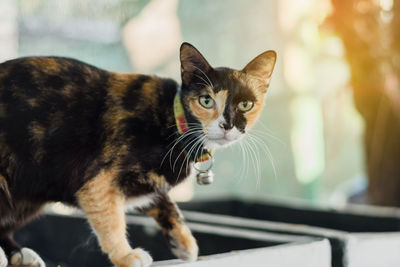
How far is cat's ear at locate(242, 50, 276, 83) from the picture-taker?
59cm

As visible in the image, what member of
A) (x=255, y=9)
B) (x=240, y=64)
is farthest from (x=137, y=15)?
(x=255, y=9)

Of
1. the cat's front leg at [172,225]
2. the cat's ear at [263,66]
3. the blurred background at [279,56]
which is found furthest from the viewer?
the blurred background at [279,56]

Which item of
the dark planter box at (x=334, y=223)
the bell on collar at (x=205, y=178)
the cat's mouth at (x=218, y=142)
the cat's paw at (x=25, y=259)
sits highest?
the cat's mouth at (x=218, y=142)

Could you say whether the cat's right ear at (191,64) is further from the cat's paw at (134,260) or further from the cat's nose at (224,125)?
the cat's paw at (134,260)

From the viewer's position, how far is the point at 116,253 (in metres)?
0.64

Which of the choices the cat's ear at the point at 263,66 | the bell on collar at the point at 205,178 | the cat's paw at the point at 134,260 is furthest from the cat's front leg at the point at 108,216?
the cat's ear at the point at 263,66

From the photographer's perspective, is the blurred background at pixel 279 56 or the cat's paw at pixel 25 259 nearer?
the cat's paw at pixel 25 259

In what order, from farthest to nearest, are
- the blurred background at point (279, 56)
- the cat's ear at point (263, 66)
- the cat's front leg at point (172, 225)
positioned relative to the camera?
1. the blurred background at point (279, 56)
2. the cat's front leg at point (172, 225)
3. the cat's ear at point (263, 66)

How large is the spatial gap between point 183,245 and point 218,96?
228mm

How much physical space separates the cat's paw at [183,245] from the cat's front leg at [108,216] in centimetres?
6

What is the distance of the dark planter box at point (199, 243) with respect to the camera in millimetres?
677

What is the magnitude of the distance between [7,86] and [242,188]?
4.94 feet

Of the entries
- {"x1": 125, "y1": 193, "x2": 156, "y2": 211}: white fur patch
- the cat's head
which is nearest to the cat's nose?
the cat's head

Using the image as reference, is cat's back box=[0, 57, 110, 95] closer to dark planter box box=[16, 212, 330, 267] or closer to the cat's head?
the cat's head
